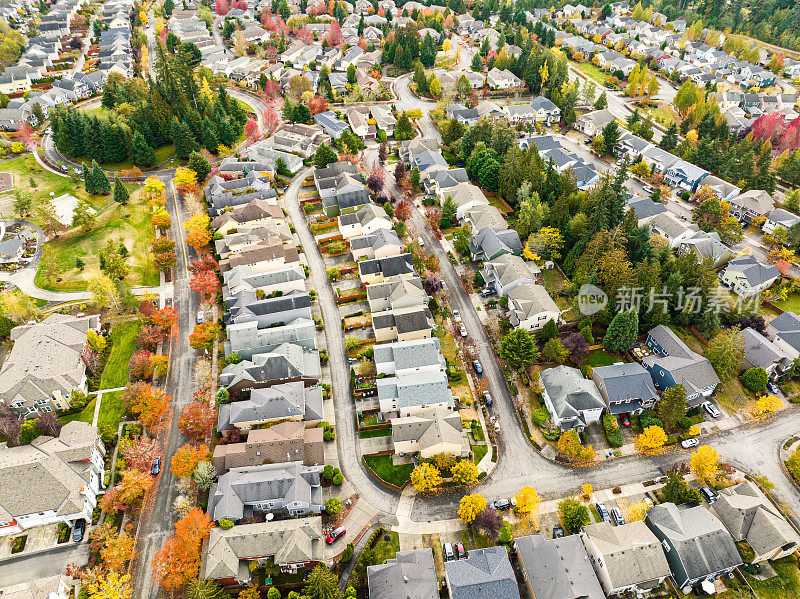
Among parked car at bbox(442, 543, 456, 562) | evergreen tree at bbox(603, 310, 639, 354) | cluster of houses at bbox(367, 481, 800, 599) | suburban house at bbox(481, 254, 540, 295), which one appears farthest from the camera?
suburban house at bbox(481, 254, 540, 295)

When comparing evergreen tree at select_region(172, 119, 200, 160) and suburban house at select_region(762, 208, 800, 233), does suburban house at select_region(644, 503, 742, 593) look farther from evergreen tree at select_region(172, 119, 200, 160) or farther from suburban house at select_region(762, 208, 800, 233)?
evergreen tree at select_region(172, 119, 200, 160)

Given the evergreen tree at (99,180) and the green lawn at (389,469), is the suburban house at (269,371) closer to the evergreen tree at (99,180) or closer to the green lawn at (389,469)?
the green lawn at (389,469)

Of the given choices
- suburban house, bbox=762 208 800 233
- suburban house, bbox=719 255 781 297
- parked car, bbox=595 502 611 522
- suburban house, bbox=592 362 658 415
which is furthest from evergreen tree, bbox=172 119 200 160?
suburban house, bbox=762 208 800 233

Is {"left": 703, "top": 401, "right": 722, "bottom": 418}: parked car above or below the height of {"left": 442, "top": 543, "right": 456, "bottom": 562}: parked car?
above

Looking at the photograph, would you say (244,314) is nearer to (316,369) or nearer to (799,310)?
(316,369)

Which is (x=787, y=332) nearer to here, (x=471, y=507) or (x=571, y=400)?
(x=571, y=400)
